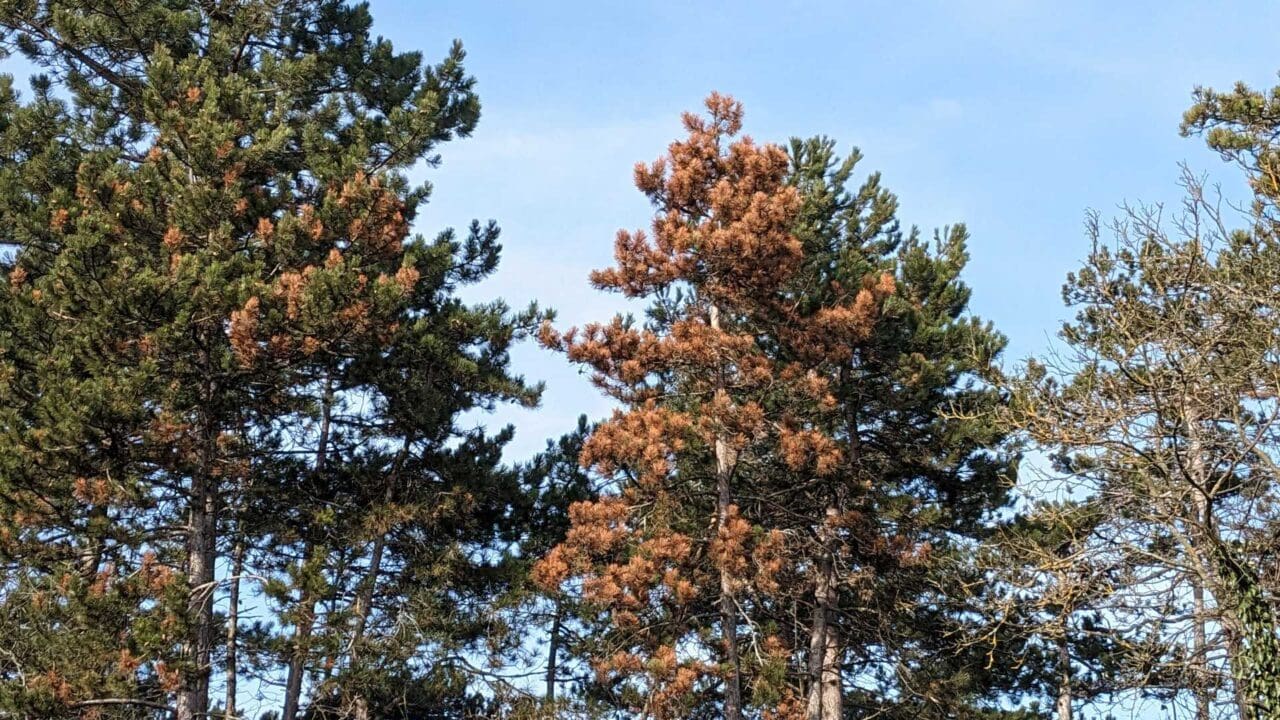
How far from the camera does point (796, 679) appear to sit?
19.2m

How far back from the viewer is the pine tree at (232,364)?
1344 cm

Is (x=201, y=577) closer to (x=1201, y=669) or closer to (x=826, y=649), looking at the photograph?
(x=826, y=649)

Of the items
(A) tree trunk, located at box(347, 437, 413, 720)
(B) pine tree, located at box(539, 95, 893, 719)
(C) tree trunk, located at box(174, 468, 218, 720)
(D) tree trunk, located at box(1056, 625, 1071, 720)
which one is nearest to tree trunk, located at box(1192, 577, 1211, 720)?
(B) pine tree, located at box(539, 95, 893, 719)

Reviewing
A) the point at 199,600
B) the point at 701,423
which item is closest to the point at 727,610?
the point at 701,423

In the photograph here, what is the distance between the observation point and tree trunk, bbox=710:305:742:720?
47.8ft

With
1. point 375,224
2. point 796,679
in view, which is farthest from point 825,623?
point 375,224

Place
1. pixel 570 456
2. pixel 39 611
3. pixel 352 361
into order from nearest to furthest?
1. pixel 39 611
2. pixel 352 361
3. pixel 570 456

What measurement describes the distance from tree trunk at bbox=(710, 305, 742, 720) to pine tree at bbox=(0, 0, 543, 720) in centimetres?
298

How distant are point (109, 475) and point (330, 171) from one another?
5027 mm

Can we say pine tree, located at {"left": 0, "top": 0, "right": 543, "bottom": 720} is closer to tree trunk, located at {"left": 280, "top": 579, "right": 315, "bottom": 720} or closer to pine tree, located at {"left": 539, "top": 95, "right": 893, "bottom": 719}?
tree trunk, located at {"left": 280, "top": 579, "right": 315, "bottom": 720}

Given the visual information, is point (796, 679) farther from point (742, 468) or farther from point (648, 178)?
point (648, 178)

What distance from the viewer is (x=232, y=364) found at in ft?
47.6

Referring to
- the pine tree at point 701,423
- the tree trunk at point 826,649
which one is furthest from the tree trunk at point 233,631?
the tree trunk at point 826,649

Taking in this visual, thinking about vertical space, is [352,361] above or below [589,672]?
above
